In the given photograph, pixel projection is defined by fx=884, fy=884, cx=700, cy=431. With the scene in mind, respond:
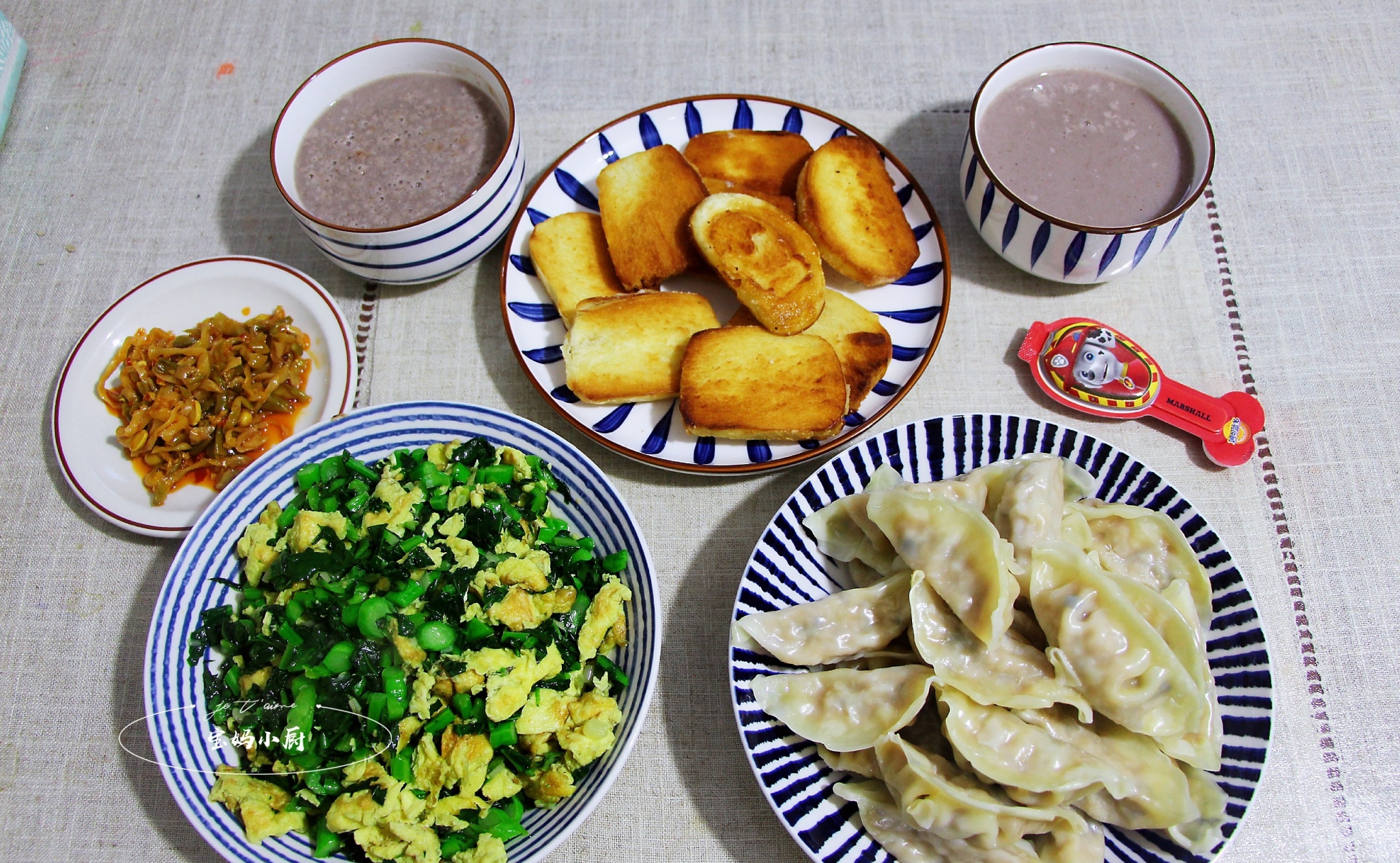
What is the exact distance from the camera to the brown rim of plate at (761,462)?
7.85ft

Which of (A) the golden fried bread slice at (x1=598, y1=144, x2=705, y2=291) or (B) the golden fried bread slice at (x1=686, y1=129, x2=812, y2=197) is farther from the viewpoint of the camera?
(B) the golden fried bread slice at (x1=686, y1=129, x2=812, y2=197)

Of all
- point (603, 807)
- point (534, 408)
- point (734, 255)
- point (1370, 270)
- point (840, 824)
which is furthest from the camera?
point (1370, 270)

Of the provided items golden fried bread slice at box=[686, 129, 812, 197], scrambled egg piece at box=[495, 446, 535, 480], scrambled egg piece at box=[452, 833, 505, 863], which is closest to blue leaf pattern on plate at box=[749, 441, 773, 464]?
scrambled egg piece at box=[495, 446, 535, 480]

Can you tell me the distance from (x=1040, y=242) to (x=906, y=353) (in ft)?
1.65

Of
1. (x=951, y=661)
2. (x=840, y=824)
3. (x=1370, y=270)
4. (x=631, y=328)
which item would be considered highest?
(x=1370, y=270)

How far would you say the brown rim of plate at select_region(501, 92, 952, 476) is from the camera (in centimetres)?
239

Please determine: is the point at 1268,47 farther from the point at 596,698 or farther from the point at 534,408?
the point at 596,698

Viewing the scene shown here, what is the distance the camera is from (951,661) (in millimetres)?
2018

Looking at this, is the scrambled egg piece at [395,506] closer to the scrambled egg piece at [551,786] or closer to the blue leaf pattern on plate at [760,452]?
the scrambled egg piece at [551,786]

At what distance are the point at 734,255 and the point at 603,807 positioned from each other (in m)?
1.54

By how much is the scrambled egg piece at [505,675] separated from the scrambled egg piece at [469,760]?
0.20ft

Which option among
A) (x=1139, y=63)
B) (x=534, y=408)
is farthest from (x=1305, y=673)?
(x=534, y=408)

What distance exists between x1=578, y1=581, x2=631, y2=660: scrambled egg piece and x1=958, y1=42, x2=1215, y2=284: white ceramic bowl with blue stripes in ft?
5.07

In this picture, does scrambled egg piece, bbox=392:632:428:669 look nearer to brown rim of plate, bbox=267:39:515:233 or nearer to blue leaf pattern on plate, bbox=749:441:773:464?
blue leaf pattern on plate, bbox=749:441:773:464
